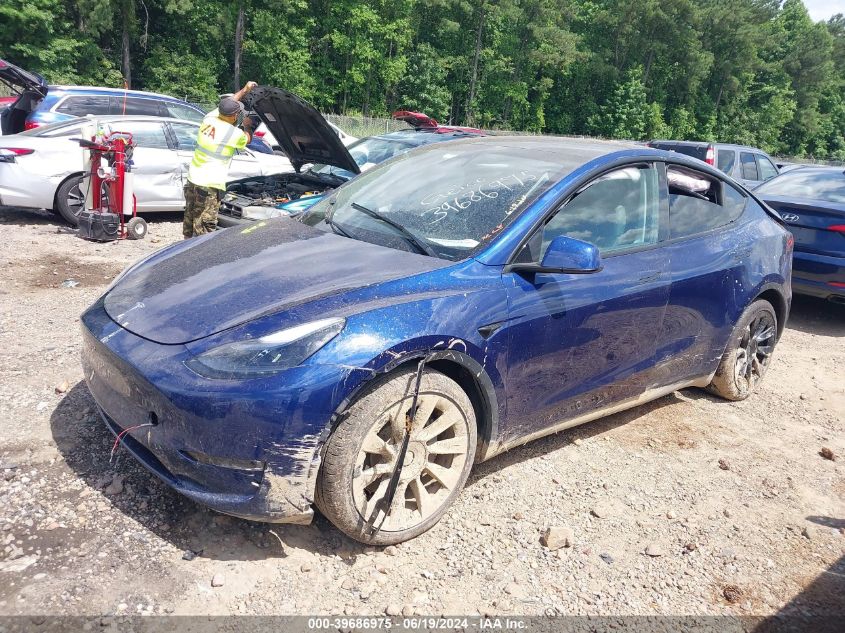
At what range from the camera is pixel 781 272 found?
15.5 feet

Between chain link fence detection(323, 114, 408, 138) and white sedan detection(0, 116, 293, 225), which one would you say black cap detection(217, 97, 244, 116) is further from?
chain link fence detection(323, 114, 408, 138)

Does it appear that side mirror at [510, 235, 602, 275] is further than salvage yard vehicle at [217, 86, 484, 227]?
No

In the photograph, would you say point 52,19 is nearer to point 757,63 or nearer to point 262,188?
point 262,188

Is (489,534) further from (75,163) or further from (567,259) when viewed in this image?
(75,163)

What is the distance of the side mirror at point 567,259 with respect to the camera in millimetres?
2965

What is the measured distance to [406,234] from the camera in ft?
10.9

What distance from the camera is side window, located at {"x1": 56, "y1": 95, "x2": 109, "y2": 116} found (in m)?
10.2

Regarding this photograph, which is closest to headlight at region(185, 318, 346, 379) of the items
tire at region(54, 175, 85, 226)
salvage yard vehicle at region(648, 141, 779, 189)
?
tire at region(54, 175, 85, 226)

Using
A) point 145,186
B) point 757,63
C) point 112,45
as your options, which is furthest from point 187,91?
point 757,63

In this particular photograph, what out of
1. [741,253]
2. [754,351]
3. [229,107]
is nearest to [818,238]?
[754,351]

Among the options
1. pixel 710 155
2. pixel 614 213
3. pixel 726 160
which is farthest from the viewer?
pixel 726 160

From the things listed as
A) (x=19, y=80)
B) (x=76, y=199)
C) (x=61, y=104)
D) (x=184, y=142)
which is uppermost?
(x=19, y=80)

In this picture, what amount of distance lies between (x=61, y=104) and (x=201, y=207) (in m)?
4.86

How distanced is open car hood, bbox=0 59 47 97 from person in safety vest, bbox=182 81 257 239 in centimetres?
397
